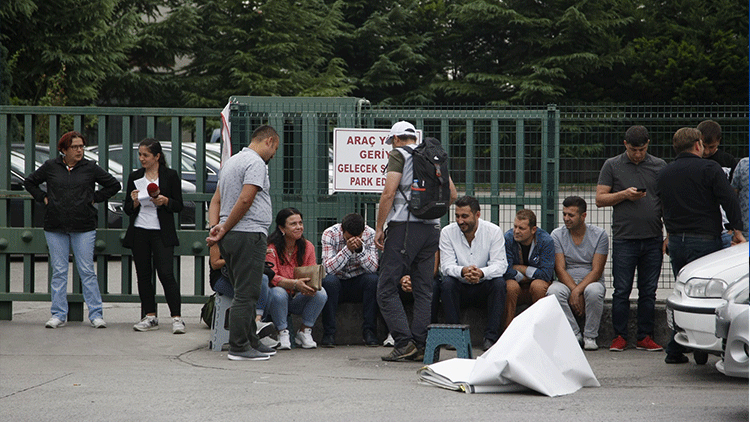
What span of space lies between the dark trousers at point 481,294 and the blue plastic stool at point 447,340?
0.77m

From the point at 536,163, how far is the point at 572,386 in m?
2.87

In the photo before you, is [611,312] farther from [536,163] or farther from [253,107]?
[253,107]

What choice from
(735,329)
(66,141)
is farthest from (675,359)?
(66,141)

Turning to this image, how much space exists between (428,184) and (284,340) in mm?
1873

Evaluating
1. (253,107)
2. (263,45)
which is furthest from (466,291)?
(263,45)

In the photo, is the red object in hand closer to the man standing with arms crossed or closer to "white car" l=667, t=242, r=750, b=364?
the man standing with arms crossed

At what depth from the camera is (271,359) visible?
745 centimetres

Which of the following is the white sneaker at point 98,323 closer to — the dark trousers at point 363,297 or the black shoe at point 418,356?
the dark trousers at point 363,297

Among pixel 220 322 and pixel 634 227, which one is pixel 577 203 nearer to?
pixel 634 227

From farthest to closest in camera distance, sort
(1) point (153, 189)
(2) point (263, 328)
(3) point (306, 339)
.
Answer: (1) point (153, 189), (3) point (306, 339), (2) point (263, 328)

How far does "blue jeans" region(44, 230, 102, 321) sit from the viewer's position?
8.67 metres

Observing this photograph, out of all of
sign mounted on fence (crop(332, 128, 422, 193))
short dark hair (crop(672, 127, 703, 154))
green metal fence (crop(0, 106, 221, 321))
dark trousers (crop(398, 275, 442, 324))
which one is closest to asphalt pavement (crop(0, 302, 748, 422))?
dark trousers (crop(398, 275, 442, 324))

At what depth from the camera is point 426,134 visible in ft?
28.7

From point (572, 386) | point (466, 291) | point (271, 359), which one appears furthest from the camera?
point (466, 291)
